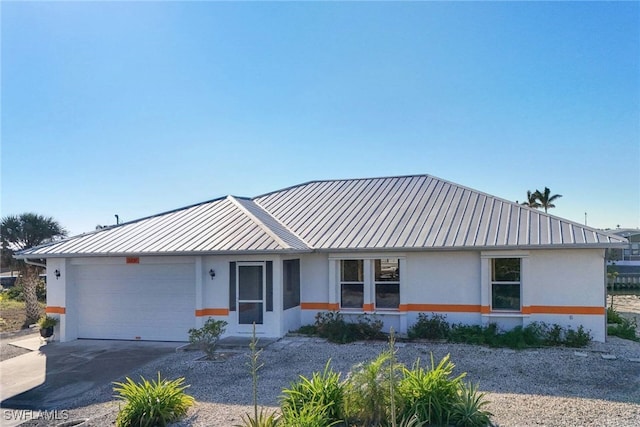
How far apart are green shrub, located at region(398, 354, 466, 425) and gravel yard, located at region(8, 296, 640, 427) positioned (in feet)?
3.04

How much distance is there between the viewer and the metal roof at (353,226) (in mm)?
13664

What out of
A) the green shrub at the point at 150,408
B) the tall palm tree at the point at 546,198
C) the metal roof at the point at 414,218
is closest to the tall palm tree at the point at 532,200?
the tall palm tree at the point at 546,198

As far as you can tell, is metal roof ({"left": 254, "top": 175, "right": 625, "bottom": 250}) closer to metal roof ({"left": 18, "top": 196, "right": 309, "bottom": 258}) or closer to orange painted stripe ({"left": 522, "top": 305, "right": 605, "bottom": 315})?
metal roof ({"left": 18, "top": 196, "right": 309, "bottom": 258})

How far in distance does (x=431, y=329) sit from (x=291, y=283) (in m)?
4.47

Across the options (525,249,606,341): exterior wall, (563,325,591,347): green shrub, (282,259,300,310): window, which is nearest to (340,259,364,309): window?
(282,259,300,310): window

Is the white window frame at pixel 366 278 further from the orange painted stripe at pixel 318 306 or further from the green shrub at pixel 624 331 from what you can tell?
the green shrub at pixel 624 331

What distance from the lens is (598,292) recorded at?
1307 cm

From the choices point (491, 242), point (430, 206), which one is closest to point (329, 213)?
point (430, 206)

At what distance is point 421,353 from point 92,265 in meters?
10.8

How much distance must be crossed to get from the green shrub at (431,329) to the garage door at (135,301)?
6673 mm

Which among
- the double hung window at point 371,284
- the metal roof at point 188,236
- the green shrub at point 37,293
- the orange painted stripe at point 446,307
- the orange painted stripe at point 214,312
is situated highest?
the metal roof at point 188,236

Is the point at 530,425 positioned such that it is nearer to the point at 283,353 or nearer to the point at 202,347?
the point at 283,353

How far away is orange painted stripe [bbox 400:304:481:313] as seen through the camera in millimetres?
13992
